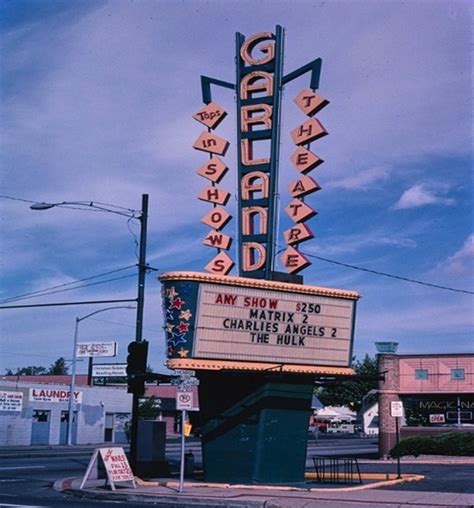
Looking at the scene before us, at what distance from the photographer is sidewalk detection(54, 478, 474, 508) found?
60.3ft

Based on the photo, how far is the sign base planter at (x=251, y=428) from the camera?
22.5m

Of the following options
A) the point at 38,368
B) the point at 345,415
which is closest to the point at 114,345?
the point at 345,415

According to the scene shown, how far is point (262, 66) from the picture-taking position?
24.9 meters

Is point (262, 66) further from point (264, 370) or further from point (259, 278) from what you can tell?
point (264, 370)

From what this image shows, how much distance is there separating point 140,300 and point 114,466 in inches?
231

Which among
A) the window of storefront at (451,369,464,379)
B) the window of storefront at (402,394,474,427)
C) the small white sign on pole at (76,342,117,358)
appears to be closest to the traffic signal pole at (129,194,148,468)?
the window of storefront at (402,394,474,427)

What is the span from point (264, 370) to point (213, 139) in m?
7.25

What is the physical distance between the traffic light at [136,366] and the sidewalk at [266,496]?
9.05ft

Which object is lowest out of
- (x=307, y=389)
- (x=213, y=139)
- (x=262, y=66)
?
(x=307, y=389)

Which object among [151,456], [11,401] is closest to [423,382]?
[151,456]

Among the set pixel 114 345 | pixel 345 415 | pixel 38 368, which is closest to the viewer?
pixel 114 345

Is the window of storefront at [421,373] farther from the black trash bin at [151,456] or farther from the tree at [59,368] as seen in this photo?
the tree at [59,368]

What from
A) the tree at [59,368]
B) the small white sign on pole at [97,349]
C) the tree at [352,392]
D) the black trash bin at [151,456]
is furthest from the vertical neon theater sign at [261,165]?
the tree at [59,368]

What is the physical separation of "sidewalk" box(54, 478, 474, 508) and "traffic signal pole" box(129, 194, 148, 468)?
179 cm
